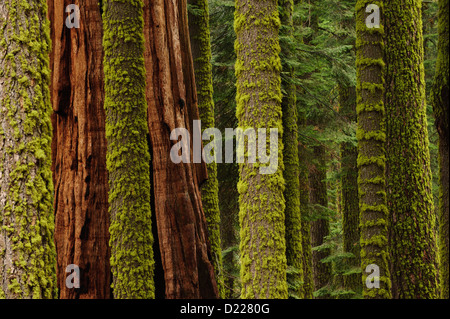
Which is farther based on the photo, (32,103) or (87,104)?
(87,104)

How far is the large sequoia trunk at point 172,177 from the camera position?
8.32 meters

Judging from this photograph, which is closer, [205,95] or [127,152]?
[127,152]

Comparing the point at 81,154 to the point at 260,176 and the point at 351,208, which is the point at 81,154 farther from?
the point at 351,208

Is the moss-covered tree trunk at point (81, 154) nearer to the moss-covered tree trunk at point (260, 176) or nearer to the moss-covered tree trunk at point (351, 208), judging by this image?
the moss-covered tree trunk at point (260, 176)

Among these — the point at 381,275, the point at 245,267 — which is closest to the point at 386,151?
the point at 381,275

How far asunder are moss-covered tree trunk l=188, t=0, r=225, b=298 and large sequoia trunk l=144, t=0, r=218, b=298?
162 cm

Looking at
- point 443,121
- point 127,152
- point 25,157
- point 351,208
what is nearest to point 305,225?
point 351,208

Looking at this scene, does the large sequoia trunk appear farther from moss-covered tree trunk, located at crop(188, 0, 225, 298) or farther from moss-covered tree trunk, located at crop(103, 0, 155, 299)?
moss-covered tree trunk, located at crop(188, 0, 225, 298)

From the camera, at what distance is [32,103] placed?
18.2 ft

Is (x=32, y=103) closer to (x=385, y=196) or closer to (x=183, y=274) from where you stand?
(x=183, y=274)

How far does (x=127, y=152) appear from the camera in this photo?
25.2 feet

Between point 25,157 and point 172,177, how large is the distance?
3.20 metres

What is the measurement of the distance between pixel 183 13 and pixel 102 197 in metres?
3.71

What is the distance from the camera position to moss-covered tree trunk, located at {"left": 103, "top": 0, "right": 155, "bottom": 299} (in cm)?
755
